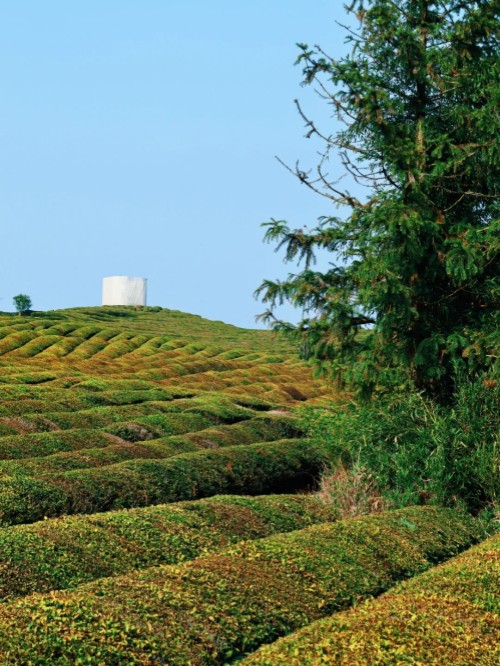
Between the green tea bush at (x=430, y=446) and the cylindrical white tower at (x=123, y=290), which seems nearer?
the green tea bush at (x=430, y=446)

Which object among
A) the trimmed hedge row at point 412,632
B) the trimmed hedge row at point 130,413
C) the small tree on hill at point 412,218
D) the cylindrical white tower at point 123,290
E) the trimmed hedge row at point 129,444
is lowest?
the trimmed hedge row at point 412,632

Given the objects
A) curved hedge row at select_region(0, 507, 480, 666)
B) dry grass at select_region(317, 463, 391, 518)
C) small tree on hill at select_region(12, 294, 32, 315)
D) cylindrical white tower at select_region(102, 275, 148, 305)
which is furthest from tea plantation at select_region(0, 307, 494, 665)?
cylindrical white tower at select_region(102, 275, 148, 305)

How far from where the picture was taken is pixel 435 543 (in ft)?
38.0

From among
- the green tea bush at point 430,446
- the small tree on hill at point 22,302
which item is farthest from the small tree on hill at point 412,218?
the small tree on hill at point 22,302

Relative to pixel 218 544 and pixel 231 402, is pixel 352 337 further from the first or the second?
pixel 231 402

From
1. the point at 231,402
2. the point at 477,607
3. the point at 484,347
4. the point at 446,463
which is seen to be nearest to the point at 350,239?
the point at 484,347

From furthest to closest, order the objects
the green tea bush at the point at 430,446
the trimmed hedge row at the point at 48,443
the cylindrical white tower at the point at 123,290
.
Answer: the cylindrical white tower at the point at 123,290 → the trimmed hedge row at the point at 48,443 → the green tea bush at the point at 430,446

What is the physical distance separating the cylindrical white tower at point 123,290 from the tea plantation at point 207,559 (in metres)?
71.1

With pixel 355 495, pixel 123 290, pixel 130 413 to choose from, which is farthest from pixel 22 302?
pixel 355 495

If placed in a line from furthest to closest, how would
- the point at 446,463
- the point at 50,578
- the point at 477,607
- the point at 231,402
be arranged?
the point at 231,402, the point at 446,463, the point at 50,578, the point at 477,607

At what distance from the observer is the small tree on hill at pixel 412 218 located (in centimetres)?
1423

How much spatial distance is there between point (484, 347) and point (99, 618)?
901cm

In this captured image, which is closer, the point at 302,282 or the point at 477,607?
the point at 477,607

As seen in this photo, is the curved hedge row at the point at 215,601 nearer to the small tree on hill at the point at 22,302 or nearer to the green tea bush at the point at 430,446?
the green tea bush at the point at 430,446
